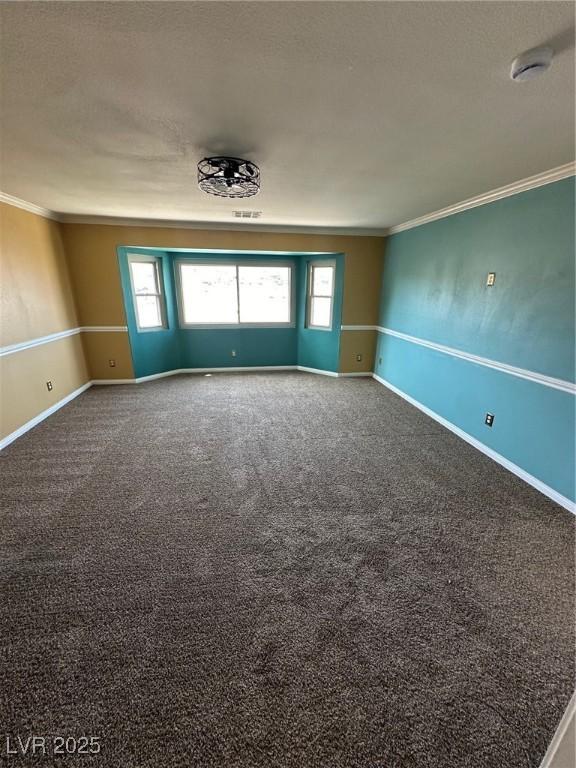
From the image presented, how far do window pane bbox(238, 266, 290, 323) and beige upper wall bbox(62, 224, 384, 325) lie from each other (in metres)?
0.68

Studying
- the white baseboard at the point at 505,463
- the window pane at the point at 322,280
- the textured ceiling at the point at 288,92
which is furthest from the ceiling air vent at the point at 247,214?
the white baseboard at the point at 505,463

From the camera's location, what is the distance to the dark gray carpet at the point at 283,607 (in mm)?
1103

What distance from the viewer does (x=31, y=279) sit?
339cm

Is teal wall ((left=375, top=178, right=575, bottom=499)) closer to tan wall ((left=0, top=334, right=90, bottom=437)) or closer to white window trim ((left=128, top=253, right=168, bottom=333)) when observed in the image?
white window trim ((left=128, top=253, right=168, bottom=333))

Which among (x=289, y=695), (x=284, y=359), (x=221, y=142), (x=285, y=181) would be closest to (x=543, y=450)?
(x=289, y=695)

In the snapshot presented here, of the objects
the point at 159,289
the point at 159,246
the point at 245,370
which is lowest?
the point at 245,370

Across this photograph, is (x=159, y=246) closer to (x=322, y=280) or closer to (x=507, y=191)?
(x=322, y=280)

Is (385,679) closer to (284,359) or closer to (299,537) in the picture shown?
(299,537)

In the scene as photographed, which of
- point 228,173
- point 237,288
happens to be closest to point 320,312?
point 237,288

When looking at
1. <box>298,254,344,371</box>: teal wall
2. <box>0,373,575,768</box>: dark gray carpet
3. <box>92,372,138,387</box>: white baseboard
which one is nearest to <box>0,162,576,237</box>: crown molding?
<box>298,254,344,371</box>: teal wall

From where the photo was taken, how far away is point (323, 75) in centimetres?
121

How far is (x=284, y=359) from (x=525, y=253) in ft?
12.7

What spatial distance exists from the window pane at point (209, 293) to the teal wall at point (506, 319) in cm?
293

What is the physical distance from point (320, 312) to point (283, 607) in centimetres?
452
